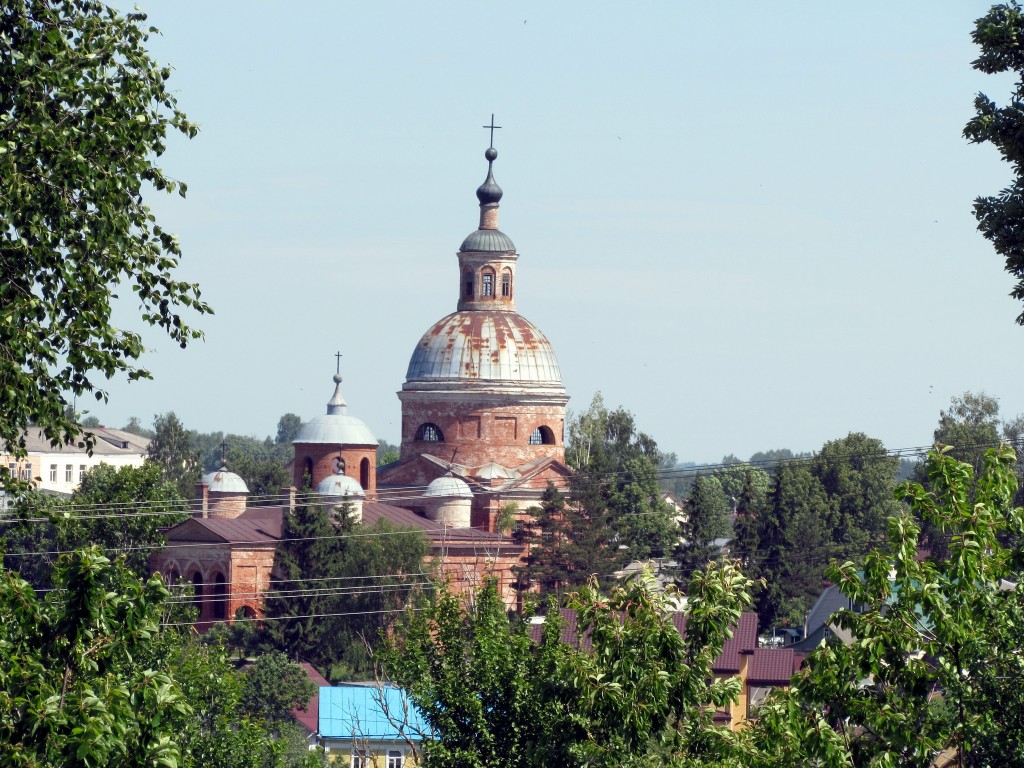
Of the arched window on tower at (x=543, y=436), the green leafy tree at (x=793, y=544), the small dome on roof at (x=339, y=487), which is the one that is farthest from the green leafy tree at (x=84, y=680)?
the arched window on tower at (x=543, y=436)

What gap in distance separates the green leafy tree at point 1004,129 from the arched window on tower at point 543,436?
163 feet

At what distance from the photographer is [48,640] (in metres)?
8.71

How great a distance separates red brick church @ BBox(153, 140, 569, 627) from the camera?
2084 inches

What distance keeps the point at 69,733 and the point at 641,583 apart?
557 cm

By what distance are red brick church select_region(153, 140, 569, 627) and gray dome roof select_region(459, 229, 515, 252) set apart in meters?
0.06

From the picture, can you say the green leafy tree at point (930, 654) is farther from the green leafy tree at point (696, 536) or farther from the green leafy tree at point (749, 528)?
the green leafy tree at point (696, 536)

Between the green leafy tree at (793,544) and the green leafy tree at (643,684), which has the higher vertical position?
the green leafy tree at (793,544)

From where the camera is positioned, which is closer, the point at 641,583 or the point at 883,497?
the point at 641,583

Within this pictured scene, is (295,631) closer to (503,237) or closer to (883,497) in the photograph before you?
(503,237)

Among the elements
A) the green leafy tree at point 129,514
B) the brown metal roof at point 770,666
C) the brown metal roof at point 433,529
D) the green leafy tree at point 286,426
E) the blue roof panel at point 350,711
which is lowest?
the blue roof panel at point 350,711

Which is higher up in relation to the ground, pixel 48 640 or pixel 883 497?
pixel 883 497

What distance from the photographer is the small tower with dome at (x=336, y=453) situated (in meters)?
58.4

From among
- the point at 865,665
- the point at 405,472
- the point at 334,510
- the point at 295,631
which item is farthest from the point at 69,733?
the point at 405,472

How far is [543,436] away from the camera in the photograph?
205ft
